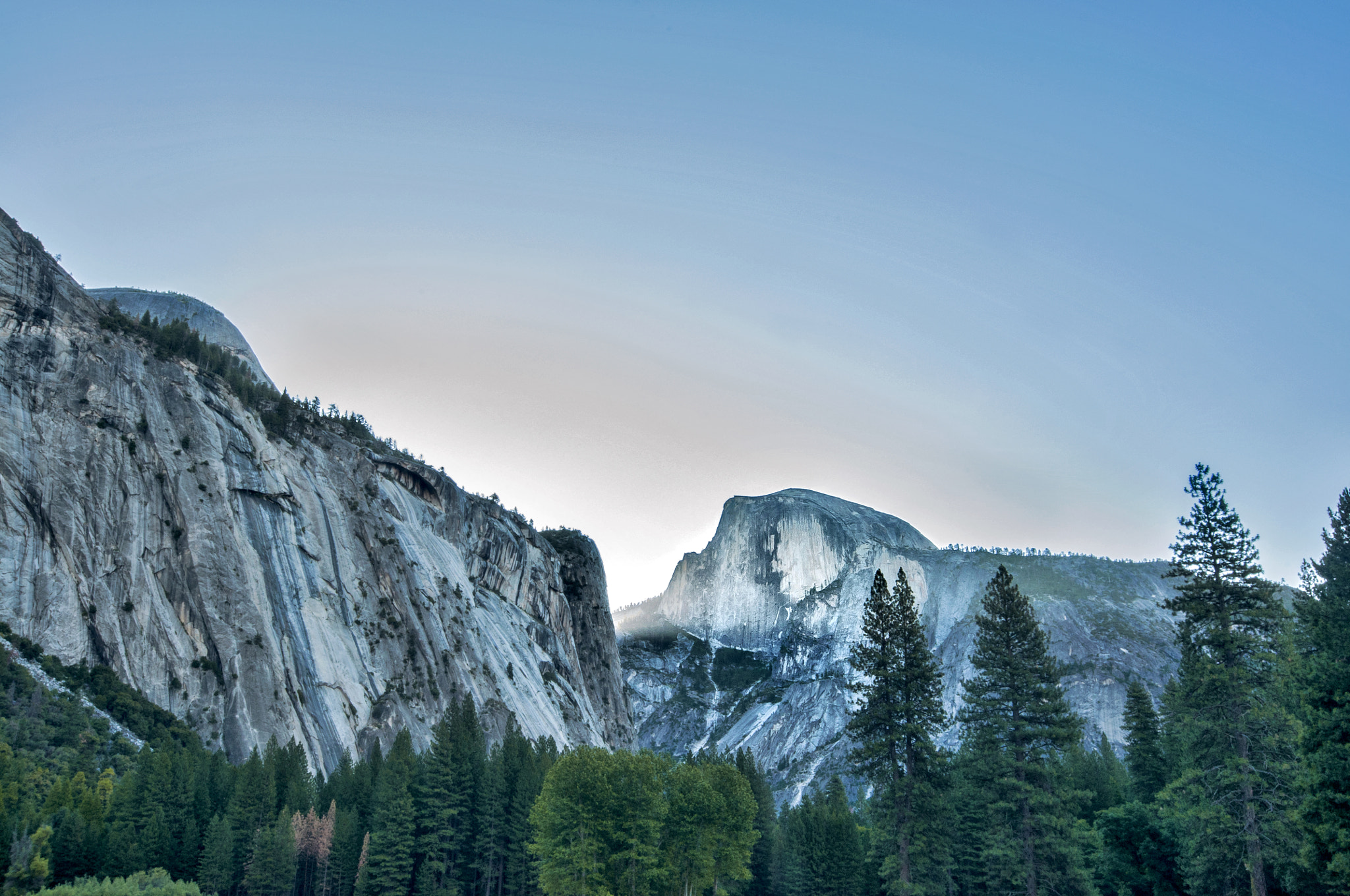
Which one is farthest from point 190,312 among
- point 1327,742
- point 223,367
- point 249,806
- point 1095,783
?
point 1327,742

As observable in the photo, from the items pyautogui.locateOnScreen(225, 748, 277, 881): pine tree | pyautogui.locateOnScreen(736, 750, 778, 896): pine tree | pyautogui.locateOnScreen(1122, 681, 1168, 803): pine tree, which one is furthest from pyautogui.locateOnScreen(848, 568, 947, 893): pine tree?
pyautogui.locateOnScreen(225, 748, 277, 881): pine tree

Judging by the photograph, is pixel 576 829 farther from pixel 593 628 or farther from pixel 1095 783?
pixel 593 628

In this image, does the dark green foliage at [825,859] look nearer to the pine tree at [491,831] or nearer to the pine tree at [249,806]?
→ the pine tree at [491,831]

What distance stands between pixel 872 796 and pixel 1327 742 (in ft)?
80.9

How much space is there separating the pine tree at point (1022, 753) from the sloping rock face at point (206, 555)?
5237 centimetres

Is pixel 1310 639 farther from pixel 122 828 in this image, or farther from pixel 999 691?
pixel 122 828

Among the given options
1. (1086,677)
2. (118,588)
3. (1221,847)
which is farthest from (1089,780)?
(1086,677)

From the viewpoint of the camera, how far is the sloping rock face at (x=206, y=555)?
209 feet

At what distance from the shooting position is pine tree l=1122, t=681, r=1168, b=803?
180 feet

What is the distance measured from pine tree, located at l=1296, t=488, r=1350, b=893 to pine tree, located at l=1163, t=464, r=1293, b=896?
4035 millimetres

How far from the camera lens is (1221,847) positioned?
29.7 meters

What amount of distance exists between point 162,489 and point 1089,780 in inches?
2868

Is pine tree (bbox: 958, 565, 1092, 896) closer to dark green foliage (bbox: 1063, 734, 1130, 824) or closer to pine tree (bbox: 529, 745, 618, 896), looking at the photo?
pine tree (bbox: 529, 745, 618, 896)

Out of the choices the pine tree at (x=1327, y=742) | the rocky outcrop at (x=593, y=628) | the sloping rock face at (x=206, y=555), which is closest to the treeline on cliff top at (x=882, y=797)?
the pine tree at (x=1327, y=742)
